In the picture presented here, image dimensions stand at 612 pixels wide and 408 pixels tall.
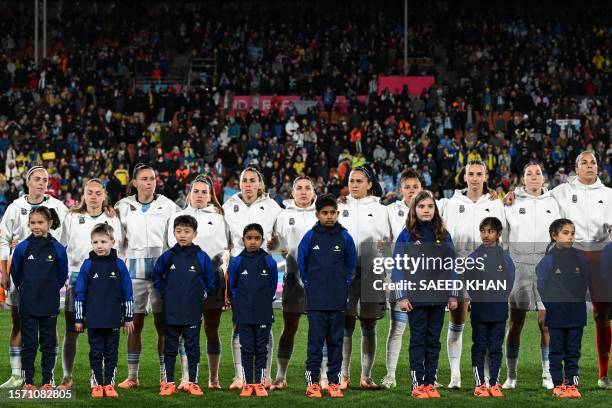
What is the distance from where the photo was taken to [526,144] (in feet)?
96.7

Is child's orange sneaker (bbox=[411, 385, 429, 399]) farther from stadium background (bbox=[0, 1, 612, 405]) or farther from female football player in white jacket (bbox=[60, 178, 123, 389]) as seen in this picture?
stadium background (bbox=[0, 1, 612, 405])

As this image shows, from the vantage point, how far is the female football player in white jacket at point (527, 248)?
10875 mm

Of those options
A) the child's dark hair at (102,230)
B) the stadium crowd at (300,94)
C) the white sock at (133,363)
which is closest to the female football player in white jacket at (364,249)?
the white sock at (133,363)

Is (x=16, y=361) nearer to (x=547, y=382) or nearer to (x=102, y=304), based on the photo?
(x=102, y=304)

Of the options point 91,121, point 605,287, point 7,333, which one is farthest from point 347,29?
point 605,287

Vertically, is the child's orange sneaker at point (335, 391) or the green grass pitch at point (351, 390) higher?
the child's orange sneaker at point (335, 391)

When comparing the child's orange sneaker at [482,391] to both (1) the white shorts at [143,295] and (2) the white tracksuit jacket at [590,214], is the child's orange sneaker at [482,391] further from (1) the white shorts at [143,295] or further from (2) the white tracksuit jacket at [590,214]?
(1) the white shorts at [143,295]

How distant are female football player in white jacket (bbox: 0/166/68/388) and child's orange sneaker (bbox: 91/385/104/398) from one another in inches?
39.8

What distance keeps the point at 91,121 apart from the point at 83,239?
2159cm

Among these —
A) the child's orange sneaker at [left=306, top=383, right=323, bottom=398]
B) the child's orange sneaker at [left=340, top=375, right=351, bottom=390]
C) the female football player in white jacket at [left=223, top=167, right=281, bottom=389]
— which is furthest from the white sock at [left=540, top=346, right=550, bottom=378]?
the female football player in white jacket at [left=223, top=167, right=281, bottom=389]

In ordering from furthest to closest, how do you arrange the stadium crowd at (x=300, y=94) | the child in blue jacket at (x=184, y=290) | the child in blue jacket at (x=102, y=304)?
1. the stadium crowd at (x=300, y=94)
2. the child in blue jacket at (x=184, y=290)
3. the child in blue jacket at (x=102, y=304)

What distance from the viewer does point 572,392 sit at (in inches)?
401

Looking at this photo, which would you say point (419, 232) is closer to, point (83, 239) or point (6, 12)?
point (83, 239)

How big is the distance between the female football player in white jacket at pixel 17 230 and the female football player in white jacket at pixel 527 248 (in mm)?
4409
